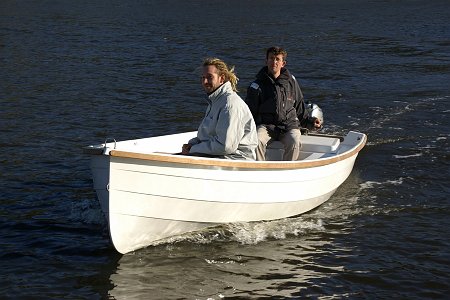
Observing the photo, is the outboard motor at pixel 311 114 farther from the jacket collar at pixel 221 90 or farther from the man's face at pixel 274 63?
the jacket collar at pixel 221 90

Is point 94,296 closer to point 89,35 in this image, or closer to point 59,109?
point 59,109

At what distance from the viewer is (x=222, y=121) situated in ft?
28.5

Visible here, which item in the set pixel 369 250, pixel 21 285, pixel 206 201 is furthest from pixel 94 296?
pixel 369 250

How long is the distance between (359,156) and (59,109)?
7.00m

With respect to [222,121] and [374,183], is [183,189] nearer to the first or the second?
[222,121]

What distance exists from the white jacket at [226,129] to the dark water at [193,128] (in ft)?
3.88

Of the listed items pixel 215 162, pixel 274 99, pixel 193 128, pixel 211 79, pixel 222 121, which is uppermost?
pixel 211 79

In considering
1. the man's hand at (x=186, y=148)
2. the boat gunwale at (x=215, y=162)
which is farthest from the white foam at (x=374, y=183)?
the man's hand at (x=186, y=148)

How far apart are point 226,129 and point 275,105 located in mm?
1865

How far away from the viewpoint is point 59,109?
17.1 m

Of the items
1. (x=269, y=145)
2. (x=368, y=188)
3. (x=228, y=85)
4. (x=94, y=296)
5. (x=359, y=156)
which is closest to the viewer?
(x=94, y=296)

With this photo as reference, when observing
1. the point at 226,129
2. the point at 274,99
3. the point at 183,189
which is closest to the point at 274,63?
the point at 274,99

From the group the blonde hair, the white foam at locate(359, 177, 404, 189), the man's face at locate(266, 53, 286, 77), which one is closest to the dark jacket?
the man's face at locate(266, 53, 286, 77)

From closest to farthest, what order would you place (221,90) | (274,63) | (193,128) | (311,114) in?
(221,90) → (274,63) → (311,114) → (193,128)
